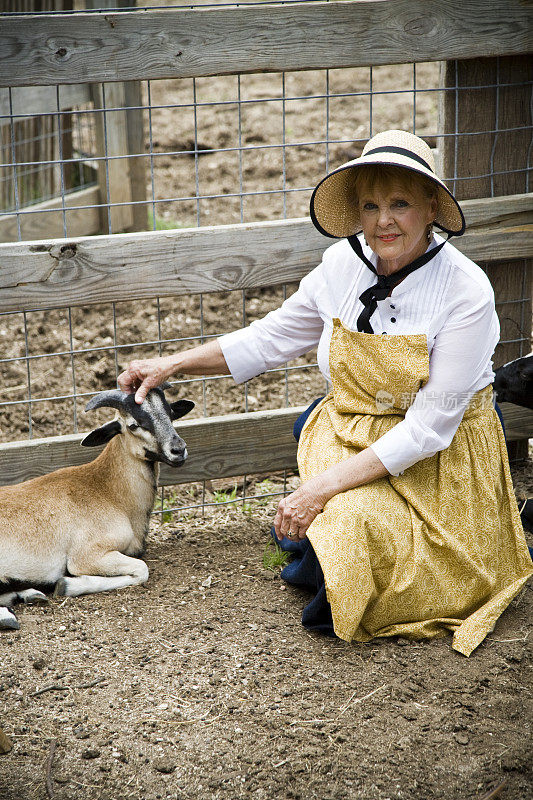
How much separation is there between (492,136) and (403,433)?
2046 millimetres

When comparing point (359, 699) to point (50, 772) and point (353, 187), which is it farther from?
point (353, 187)

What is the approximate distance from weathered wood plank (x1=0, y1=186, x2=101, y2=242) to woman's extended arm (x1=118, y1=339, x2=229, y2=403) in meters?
3.39

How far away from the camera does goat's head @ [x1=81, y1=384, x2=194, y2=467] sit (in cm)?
388

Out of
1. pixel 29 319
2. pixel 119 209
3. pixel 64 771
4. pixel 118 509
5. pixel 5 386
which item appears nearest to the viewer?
pixel 64 771

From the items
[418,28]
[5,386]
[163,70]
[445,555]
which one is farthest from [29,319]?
[445,555]

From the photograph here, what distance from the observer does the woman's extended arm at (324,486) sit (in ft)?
11.2

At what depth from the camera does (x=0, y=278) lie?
12.8 feet

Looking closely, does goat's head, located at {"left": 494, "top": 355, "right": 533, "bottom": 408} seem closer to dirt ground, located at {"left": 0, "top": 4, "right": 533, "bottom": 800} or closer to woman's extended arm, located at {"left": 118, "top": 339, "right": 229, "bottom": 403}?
dirt ground, located at {"left": 0, "top": 4, "right": 533, "bottom": 800}

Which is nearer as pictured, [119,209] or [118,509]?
[118,509]

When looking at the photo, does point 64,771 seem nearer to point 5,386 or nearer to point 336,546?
point 336,546

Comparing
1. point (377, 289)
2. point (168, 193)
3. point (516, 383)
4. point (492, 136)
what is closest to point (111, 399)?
point (377, 289)

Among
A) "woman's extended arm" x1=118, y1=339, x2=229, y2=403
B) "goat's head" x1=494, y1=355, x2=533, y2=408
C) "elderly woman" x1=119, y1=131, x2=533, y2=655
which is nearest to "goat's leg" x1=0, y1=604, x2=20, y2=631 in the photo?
"woman's extended arm" x1=118, y1=339, x2=229, y2=403

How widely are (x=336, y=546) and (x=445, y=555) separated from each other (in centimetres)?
47

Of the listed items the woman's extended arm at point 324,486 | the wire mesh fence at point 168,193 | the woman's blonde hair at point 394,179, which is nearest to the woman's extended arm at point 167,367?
the wire mesh fence at point 168,193
